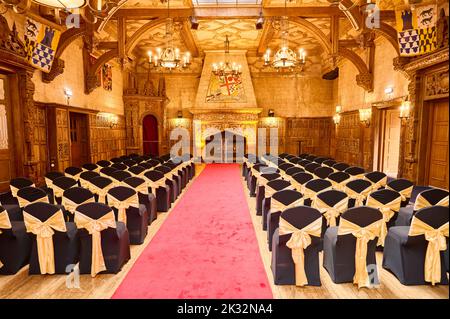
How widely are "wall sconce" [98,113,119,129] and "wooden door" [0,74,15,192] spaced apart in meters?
5.39

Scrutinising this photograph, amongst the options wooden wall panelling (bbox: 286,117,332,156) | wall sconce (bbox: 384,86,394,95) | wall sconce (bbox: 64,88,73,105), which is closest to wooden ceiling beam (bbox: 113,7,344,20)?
wall sconce (bbox: 384,86,394,95)

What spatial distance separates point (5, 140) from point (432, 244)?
8.56 meters

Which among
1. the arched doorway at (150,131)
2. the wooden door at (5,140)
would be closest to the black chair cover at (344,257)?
the wooden door at (5,140)

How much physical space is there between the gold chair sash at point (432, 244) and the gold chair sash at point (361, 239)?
381 mm

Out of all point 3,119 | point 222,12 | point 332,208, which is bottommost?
point 332,208

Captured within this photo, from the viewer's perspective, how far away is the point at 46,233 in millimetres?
3482

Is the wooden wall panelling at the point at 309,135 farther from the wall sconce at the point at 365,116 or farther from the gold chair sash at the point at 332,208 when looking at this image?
the gold chair sash at the point at 332,208

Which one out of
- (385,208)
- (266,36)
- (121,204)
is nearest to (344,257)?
(385,208)

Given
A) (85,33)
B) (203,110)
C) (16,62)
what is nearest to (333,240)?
(16,62)

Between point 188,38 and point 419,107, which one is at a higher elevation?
point 188,38

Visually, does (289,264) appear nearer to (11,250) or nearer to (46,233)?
(46,233)

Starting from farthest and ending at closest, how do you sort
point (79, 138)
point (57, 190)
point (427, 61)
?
point (79, 138)
point (427, 61)
point (57, 190)

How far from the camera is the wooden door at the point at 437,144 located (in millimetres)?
6527
